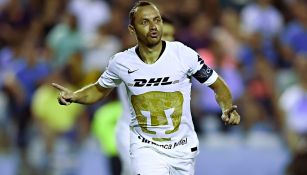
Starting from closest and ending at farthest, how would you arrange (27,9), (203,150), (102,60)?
1. (203,150)
2. (102,60)
3. (27,9)

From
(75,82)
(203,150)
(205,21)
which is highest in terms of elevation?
(205,21)

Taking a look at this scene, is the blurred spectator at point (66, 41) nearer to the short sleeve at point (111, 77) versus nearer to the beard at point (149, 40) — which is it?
the short sleeve at point (111, 77)

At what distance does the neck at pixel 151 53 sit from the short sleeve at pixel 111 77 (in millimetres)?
221

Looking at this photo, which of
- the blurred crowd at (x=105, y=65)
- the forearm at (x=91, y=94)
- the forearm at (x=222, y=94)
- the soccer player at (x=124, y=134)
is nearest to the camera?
the forearm at (x=222, y=94)

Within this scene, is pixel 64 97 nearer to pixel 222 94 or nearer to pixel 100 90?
pixel 100 90

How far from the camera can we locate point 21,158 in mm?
12422

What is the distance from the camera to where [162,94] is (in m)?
6.32

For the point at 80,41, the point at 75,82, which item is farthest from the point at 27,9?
the point at 75,82

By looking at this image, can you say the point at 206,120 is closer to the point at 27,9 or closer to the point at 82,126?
the point at 82,126

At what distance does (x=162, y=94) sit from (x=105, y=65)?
685cm

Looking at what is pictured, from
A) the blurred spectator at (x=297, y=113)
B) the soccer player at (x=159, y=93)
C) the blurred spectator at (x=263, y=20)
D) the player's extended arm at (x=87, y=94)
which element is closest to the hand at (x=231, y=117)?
the soccer player at (x=159, y=93)

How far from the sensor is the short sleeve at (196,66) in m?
6.32

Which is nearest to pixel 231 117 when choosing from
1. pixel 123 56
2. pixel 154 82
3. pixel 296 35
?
pixel 154 82

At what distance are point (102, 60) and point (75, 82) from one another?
0.70 m
